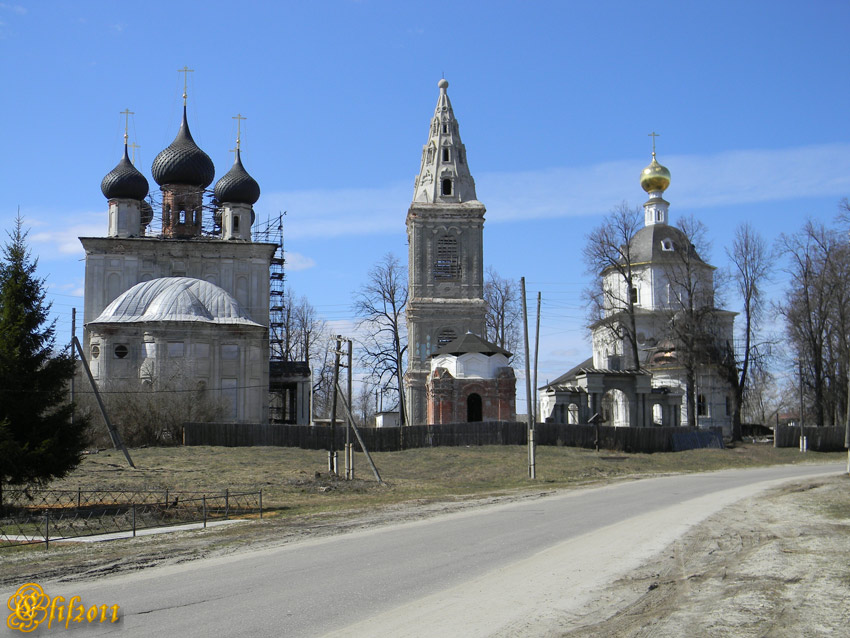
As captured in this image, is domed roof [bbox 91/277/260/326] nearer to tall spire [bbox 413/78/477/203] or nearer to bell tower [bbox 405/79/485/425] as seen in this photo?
bell tower [bbox 405/79/485/425]

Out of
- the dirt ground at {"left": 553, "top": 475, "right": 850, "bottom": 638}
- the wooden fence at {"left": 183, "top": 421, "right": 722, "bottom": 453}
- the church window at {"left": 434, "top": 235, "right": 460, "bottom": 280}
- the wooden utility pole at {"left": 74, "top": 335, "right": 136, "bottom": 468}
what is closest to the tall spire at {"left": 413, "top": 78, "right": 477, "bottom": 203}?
the church window at {"left": 434, "top": 235, "right": 460, "bottom": 280}

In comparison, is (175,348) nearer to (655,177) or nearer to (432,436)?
(432,436)

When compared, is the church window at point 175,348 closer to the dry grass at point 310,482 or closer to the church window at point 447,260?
the dry grass at point 310,482

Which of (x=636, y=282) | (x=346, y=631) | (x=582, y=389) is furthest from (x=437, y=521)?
(x=636, y=282)

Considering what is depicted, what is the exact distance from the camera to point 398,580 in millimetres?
10664

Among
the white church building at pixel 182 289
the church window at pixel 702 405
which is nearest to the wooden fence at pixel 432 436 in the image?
the white church building at pixel 182 289

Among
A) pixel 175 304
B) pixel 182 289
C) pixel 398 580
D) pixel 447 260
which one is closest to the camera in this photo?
pixel 398 580

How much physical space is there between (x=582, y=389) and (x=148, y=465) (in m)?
23.7

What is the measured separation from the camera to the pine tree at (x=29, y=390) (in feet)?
63.1

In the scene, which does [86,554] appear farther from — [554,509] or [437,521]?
[554,509]

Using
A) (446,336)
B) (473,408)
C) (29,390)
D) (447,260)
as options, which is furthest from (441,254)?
(29,390)

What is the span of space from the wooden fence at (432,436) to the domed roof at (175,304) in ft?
32.8

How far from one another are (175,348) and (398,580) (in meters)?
39.8

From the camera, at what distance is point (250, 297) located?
Result: 56.9m
